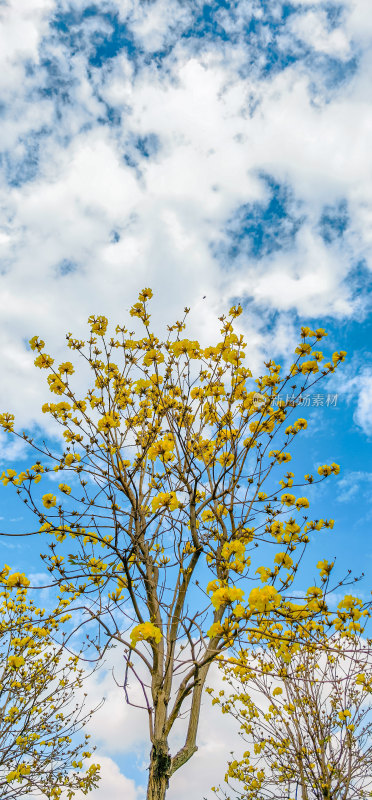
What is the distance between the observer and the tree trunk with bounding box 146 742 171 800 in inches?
134

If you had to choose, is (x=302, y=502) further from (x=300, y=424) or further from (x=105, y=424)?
(x=105, y=424)

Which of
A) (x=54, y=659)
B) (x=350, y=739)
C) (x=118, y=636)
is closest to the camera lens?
(x=118, y=636)

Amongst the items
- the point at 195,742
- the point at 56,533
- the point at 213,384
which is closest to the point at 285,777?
the point at 195,742

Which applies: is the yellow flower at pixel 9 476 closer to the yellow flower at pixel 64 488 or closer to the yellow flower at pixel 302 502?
the yellow flower at pixel 64 488

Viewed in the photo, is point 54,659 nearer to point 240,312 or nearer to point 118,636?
point 118,636

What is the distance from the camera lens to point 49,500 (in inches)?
149

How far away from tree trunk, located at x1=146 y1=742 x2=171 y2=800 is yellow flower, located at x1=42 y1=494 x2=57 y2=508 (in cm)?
195

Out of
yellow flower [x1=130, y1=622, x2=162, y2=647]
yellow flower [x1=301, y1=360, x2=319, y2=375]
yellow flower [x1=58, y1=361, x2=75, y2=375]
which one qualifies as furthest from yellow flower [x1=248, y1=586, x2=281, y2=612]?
yellow flower [x1=58, y1=361, x2=75, y2=375]

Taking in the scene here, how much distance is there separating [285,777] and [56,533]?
4852mm

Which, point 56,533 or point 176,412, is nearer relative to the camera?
point 56,533

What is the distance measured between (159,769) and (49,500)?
2.16 metres

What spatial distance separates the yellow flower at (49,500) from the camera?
3.77 m

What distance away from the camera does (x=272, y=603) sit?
92.1 inches

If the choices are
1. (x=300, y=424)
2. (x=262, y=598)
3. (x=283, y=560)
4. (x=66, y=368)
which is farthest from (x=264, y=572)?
(x=66, y=368)
